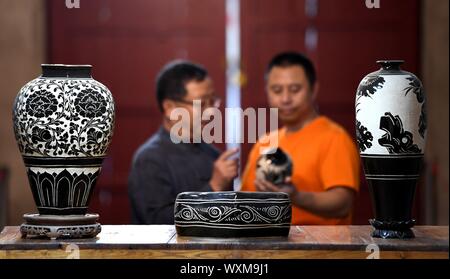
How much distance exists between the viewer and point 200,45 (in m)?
5.10

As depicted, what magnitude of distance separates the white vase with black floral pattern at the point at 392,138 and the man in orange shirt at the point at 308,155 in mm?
869

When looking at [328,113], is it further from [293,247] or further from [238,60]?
[293,247]

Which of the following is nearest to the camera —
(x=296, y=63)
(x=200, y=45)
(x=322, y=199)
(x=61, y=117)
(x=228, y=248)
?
(x=228, y=248)

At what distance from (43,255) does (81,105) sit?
0.36m

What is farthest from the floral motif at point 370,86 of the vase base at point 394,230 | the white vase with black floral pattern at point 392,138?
the vase base at point 394,230

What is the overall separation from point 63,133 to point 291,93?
1.44 m

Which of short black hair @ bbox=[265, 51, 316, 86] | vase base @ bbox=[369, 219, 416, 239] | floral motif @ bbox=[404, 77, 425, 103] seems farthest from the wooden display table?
short black hair @ bbox=[265, 51, 316, 86]

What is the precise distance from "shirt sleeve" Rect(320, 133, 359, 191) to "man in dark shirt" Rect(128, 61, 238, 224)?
1.16 ft

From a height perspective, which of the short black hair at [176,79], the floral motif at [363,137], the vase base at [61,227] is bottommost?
the vase base at [61,227]

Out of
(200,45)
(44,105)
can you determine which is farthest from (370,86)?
(200,45)

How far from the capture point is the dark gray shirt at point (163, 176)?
11.3 feet

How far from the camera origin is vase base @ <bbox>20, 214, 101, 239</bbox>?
2.32 m

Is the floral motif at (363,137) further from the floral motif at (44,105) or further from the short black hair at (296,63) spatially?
the short black hair at (296,63)

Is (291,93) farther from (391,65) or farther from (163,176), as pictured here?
(391,65)
